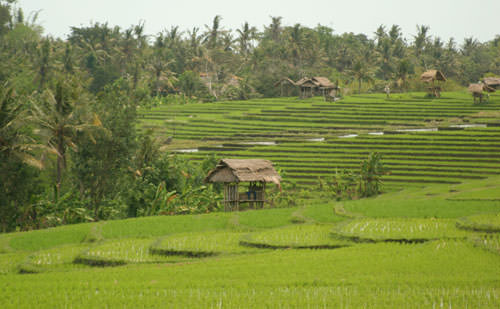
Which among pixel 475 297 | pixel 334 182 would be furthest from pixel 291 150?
pixel 475 297

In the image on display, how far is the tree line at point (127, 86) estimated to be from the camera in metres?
24.0

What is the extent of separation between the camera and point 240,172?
2616cm

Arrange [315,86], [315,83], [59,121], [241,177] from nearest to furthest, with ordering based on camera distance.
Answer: [59,121], [241,177], [315,83], [315,86]

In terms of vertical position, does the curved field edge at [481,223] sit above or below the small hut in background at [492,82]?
below

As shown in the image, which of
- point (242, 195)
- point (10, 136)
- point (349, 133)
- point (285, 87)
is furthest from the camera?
point (285, 87)

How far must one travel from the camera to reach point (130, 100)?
92.7ft

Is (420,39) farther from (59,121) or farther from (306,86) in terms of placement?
(59,121)

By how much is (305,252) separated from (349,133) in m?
29.7

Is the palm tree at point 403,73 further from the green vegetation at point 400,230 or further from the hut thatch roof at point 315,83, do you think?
the green vegetation at point 400,230

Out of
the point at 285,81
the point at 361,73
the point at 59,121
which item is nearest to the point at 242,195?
the point at 59,121

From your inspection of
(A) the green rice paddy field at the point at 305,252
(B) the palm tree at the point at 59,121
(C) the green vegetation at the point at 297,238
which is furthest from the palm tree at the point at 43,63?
(C) the green vegetation at the point at 297,238

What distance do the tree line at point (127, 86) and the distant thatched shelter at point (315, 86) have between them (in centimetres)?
324

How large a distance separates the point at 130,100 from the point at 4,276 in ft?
48.7

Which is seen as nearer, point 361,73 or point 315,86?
point 315,86
